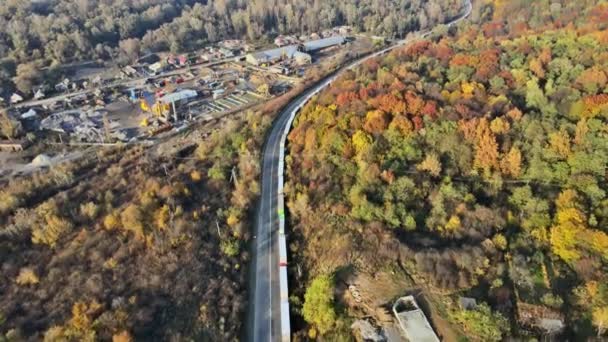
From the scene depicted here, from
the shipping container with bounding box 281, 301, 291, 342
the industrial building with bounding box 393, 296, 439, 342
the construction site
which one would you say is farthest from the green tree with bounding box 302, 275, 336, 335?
the construction site

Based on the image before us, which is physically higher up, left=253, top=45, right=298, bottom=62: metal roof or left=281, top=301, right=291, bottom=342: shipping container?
left=253, top=45, right=298, bottom=62: metal roof

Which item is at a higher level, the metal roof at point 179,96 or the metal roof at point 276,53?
A: the metal roof at point 276,53

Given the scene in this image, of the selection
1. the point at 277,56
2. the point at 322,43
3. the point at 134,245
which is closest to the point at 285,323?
the point at 134,245

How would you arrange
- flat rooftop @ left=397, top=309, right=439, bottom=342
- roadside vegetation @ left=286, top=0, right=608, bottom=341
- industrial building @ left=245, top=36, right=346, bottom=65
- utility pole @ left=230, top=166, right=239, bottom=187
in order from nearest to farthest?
flat rooftop @ left=397, top=309, right=439, bottom=342, roadside vegetation @ left=286, top=0, right=608, bottom=341, utility pole @ left=230, top=166, right=239, bottom=187, industrial building @ left=245, top=36, right=346, bottom=65


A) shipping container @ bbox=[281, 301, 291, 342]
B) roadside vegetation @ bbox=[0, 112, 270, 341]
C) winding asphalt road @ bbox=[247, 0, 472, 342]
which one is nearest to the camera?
shipping container @ bbox=[281, 301, 291, 342]

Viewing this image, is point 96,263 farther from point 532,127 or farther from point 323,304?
point 532,127

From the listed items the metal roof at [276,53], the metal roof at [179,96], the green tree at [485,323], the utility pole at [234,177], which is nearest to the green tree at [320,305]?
the green tree at [485,323]

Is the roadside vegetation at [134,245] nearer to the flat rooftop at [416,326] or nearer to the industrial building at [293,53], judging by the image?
the flat rooftop at [416,326]

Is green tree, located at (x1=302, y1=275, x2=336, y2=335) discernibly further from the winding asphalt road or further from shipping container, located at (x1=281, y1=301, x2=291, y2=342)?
the winding asphalt road

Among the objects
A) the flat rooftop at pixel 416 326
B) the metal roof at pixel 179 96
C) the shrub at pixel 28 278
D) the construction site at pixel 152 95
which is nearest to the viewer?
the flat rooftop at pixel 416 326
